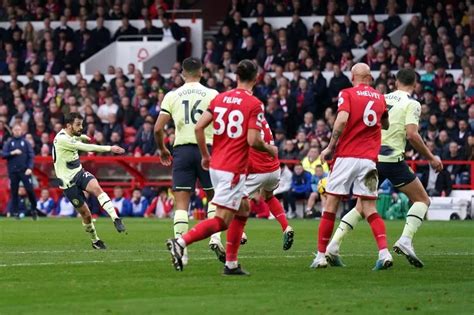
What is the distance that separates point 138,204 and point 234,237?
19903 millimetres

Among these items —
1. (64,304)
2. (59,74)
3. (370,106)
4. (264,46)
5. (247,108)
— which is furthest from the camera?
(59,74)

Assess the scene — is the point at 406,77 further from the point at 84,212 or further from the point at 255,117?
the point at 84,212

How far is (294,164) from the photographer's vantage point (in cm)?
3228

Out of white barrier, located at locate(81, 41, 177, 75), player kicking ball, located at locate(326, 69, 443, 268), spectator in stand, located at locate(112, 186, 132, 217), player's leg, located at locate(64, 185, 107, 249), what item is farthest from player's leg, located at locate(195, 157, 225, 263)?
white barrier, located at locate(81, 41, 177, 75)

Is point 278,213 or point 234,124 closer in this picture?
point 234,124

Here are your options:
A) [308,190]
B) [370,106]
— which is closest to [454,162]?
[308,190]

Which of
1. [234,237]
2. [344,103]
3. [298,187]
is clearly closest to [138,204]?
[298,187]

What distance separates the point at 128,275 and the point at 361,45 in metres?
23.0

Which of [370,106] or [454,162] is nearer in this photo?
[370,106]

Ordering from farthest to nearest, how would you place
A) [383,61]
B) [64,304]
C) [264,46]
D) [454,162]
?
[264,46], [383,61], [454,162], [64,304]

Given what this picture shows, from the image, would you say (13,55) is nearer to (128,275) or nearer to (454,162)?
(454,162)

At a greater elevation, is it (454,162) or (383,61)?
(383,61)

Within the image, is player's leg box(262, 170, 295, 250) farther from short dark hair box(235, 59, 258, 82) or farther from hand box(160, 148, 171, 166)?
short dark hair box(235, 59, 258, 82)

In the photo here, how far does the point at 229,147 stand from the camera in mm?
13531
